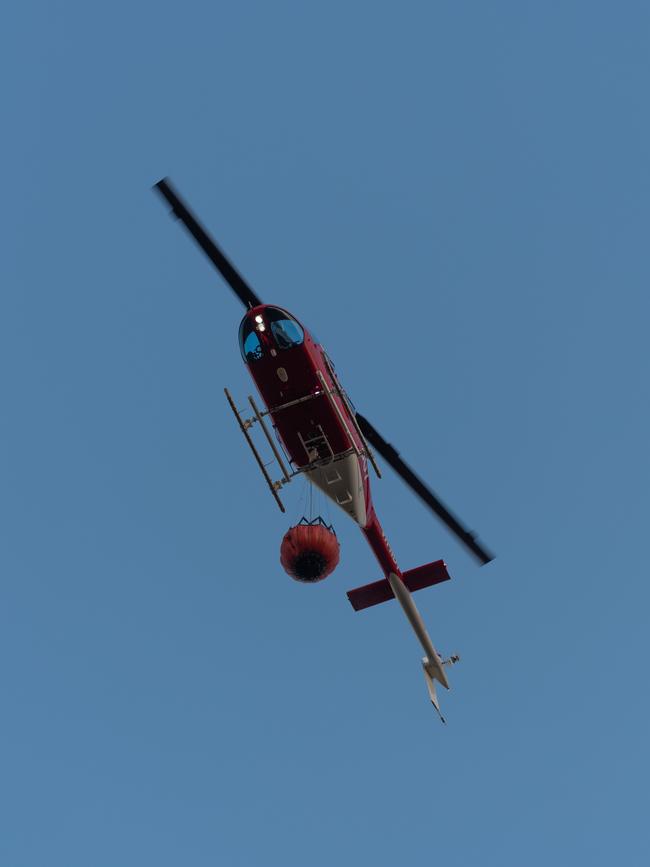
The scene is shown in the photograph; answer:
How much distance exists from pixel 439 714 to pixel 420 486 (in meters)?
6.23

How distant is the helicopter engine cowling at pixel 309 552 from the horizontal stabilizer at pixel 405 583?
214 inches

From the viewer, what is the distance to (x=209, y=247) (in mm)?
19062

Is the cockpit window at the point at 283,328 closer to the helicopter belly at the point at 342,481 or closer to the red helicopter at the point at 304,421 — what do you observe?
the red helicopter at the point at 304,421

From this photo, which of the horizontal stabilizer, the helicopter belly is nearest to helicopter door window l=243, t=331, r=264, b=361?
the helicopter belly

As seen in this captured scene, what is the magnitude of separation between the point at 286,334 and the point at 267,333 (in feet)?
1.35

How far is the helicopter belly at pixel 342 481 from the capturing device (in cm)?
1930

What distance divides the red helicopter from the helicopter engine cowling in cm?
2

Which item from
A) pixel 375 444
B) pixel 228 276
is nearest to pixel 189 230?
pixel 228 276

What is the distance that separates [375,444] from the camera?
20.6 metres

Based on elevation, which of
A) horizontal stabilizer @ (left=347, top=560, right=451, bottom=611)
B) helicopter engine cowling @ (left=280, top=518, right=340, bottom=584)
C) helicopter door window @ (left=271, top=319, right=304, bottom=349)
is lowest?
horizontal stabilizer @ (left=347, top=560, right=451, bottom=611)

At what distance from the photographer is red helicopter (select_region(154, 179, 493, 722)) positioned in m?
17.9

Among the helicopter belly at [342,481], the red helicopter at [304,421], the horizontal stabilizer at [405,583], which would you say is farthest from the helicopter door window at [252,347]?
the horizontal stabilizer at [405,583]

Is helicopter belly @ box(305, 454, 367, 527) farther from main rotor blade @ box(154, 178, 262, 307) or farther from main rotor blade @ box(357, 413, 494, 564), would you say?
main rotor blade @ box(154, 178, 262, 307)

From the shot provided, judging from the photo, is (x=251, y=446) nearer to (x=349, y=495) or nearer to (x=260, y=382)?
(x=260, y=382)
